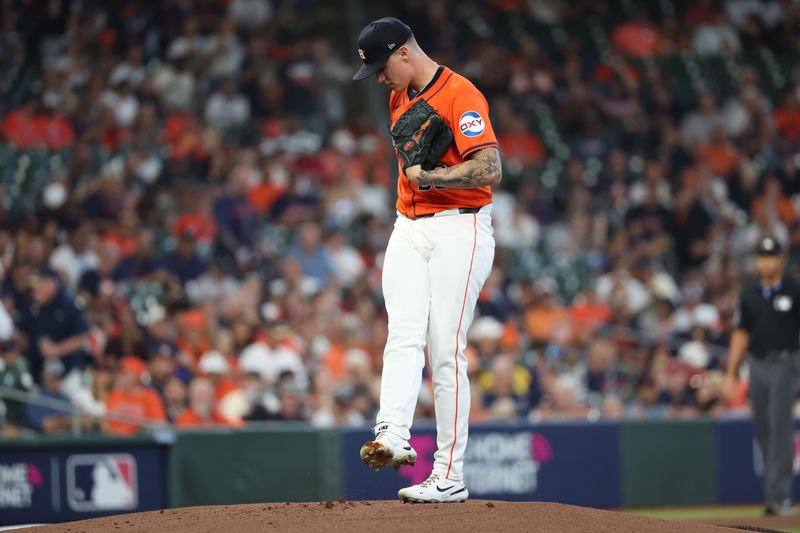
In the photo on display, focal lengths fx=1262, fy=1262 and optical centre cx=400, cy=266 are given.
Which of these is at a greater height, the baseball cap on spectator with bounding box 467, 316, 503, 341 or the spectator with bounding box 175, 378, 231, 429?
the baseball cap on spectator with bounding box 467, 316, 503, 341

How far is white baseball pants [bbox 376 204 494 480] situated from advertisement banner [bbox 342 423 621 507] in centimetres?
531

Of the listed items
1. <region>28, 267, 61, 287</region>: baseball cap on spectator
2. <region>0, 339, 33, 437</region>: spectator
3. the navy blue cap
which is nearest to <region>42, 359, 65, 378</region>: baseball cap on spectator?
<region>0, 339, 33, 437</region>: spectator

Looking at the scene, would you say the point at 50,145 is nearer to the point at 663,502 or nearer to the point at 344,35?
the point at 344,35

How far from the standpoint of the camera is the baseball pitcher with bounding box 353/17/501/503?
19.9ft

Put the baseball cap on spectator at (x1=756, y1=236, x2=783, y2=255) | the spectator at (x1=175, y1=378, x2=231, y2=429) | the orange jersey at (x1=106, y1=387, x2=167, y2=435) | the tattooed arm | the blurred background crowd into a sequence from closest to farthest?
the tattooed arm → the baseball cap on spectator at (x1=756, y1=236, x2=783, y2=255) → the orange jersey at (x1=106, y1=387, x2=167, y2=435) → the spectator at (x1=175, y1=378, x2=231, y2=429) → the blurred background crowd

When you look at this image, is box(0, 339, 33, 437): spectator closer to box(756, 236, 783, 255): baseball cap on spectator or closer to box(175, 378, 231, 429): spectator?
box(175, 378, 231, 429): spectator

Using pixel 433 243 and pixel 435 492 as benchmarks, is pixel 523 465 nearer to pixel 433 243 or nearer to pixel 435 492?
pixel 435 492

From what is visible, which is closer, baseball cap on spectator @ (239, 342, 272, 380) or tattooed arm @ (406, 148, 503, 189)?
tattooed arm @ (406, 148, 503, 189)

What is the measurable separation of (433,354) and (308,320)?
706 cm

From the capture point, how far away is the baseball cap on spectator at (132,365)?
11461mm

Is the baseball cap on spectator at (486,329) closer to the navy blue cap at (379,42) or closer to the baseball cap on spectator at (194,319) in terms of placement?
the baseball cap on spectator at (194,319)

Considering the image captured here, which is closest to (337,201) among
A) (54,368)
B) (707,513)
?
(54,368)

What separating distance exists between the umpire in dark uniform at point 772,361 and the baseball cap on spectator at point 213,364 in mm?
4719

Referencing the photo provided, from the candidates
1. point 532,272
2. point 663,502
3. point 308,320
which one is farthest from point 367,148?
point 663,502
